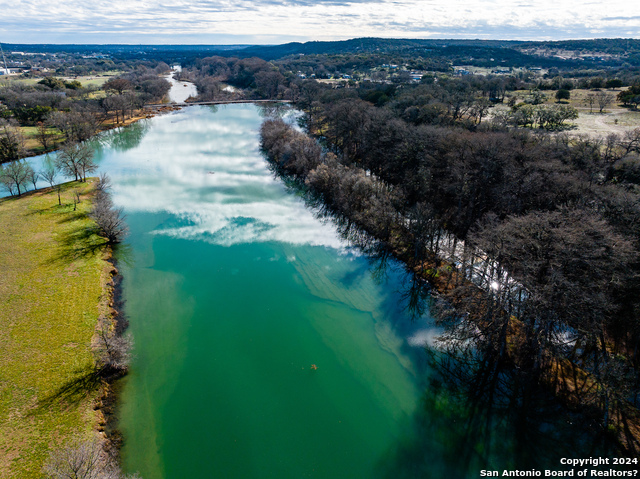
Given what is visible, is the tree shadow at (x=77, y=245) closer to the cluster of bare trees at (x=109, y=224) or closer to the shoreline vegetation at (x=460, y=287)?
the cluster of bare trees at (x=109, y=224)

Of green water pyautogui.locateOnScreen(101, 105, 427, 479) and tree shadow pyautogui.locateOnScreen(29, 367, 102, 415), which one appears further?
tree shadow pyautogui.locateOnScreen(29, 367, 102, 415)

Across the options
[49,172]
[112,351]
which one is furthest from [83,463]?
[49,172]

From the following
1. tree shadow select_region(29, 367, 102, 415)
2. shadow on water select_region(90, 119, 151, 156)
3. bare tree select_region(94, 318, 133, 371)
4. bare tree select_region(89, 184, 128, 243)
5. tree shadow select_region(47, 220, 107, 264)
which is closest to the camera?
tree shadow select_region(29, 367, 102, 415)

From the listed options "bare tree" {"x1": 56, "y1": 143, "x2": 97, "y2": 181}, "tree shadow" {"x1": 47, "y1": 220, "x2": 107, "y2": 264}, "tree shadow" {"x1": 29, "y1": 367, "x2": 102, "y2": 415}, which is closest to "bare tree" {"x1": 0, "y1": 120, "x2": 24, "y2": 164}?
"bare tree" {"x1": 56, "y1": 143, "x2": 97, "y2": 181}

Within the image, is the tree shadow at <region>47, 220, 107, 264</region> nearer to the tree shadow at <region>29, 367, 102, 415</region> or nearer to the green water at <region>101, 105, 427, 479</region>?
the green water at <region>101, 105, 427, 479</region>

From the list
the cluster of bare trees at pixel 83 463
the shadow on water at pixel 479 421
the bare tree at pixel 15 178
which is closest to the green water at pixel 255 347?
the cluster of bare trees at pixel 83 463

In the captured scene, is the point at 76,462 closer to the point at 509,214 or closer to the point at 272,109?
the point at 509,214

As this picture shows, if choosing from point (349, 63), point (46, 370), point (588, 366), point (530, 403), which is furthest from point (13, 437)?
point (349, 63)
